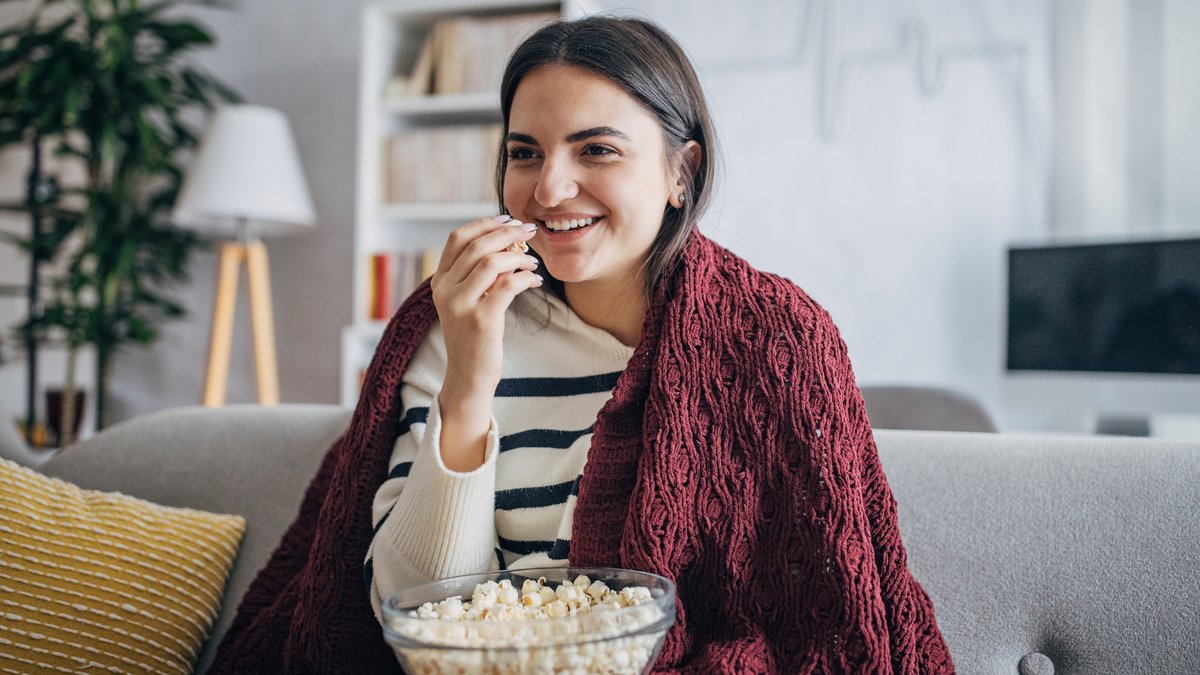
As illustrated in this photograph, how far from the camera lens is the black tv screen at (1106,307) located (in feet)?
9.76

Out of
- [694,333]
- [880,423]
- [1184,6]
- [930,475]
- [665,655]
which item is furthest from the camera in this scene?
[1184,6]

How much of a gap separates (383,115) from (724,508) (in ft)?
8.50

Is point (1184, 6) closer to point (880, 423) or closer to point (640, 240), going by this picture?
point (880, 423)

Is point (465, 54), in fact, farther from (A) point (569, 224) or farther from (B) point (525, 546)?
(B) point (525, 546)

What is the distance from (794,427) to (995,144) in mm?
2749

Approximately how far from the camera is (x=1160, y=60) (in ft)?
11.0

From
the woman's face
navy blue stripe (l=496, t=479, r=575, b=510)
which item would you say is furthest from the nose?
navy blue stripe (l=496, t=479, r=575, b=510)

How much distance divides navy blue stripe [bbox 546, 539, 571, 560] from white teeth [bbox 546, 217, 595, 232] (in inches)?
14.6

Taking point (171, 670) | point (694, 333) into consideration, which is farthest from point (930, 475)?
point (171, 670)

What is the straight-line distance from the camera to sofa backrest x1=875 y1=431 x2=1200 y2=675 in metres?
1.15

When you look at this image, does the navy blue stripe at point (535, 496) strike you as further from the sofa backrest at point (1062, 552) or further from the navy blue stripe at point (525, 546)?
the sofa backrest at point (1062, 552)

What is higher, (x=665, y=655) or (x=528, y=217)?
(x=528, y=217)

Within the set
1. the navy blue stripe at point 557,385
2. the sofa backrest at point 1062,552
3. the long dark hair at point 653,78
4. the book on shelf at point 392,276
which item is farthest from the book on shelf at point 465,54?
the sofa backrest at point 1062,552

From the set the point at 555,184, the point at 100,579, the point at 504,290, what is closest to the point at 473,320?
the point at 504,290
